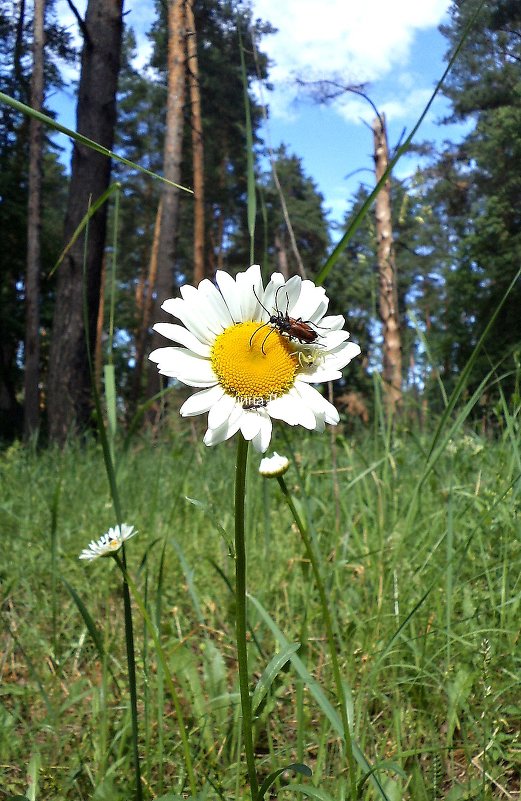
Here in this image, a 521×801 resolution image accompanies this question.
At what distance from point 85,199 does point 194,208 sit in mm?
12321

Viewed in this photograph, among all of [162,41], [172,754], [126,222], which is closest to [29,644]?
[172,754]

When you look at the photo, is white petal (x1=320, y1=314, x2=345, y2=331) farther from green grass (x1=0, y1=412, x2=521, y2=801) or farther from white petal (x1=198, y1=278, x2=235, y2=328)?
green grass (x1=0, y1=412, x2=521, y2=801)

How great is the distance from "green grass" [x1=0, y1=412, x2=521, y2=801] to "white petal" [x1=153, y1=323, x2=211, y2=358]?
23 cm

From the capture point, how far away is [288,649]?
875mm

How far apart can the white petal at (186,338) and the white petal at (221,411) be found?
75 mm

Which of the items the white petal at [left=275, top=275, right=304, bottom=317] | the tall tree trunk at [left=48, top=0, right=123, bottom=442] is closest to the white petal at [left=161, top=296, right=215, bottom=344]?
the white petal at [left=275, top=275, right=304, bottom=317]

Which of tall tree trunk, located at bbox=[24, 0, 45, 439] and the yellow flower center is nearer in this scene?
the yellow flower center

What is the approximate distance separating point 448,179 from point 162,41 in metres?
8.08

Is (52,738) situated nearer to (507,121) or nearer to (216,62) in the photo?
(507,121)

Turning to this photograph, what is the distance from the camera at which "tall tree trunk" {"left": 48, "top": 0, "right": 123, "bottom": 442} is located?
617 cm

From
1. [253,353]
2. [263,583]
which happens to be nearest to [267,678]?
[253,353]

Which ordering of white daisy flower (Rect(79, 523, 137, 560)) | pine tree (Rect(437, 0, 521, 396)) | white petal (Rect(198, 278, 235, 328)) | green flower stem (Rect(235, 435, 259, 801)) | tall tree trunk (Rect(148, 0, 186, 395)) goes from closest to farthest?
green flower stem (Rect(235, 435, 259, 801)) < white petal (Rect(198, 278, 235, 328)) < white daisy flower (Rect(79, 523, 137, 560)) < tall tree trunk (Rect(148, 0, 186, 395)) < pine tree (Rect(437, 0, 521, 396))

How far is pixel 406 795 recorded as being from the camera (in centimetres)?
115

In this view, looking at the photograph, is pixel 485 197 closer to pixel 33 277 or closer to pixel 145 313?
pixel 33 277
